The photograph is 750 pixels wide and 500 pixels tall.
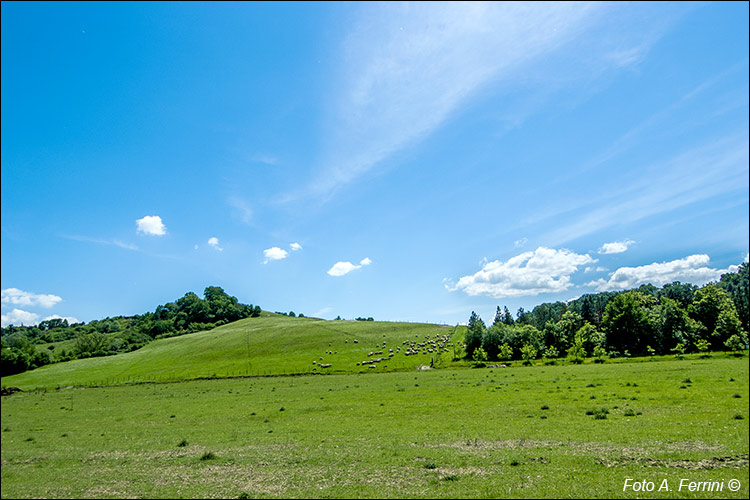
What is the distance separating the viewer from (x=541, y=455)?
17.3 m

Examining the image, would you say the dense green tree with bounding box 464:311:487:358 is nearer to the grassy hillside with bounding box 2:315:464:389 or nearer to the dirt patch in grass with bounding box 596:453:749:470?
the grassy hillside with bounding box 2:315:464:389

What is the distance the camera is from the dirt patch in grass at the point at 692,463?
1423cm

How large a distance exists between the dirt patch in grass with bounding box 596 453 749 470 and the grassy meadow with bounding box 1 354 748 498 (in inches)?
2.8

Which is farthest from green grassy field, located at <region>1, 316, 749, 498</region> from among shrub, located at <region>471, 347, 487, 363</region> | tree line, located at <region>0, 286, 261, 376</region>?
shrub, located at <region>471, 347, 487, 363</region>

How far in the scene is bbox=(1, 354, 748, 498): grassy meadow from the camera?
1345 cm

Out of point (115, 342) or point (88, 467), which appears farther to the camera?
point (115, 342)

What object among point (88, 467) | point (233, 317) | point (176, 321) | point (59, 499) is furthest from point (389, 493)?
point (233, 317)

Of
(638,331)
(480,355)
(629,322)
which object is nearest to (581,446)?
(638,331)

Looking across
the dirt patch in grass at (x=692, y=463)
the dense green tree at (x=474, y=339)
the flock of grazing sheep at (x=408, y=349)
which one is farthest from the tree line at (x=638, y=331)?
the dirt patch in grass at (x=692, y=463)

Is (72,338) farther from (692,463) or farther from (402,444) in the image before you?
(692,463)

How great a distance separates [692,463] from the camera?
48.1 ft

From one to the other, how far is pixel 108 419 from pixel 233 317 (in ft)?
348

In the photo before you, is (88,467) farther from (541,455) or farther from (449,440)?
(541,455)

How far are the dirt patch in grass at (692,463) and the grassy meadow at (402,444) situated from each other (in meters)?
0.07
